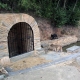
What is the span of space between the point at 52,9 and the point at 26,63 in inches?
239

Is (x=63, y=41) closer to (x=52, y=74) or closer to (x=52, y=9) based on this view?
(x=52, y=9)

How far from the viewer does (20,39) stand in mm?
7492

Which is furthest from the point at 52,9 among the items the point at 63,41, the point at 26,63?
the point at 26,63

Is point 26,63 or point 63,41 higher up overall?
point 63,41

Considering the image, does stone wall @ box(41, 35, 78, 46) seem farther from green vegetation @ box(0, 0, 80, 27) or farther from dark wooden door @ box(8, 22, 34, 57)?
dark wooden door @ box(8, 22, 34, 57)

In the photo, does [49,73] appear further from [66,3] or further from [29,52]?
[66,3]

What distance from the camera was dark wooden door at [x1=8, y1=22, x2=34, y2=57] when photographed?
6969 mm

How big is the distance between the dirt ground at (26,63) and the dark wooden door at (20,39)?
0.84 metres

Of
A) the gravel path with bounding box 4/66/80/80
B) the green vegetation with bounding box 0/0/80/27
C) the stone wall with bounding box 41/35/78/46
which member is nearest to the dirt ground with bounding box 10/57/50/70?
the gravel path with bounding box 4/66/80/80

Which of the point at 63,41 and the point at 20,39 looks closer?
the point at 20,39

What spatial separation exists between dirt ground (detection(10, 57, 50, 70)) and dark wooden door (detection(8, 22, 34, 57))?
84cm

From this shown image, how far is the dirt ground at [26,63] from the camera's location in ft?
18.1

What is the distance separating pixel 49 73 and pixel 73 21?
25.7 feet

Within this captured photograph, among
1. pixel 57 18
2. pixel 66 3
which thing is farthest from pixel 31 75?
pixel 66 3
